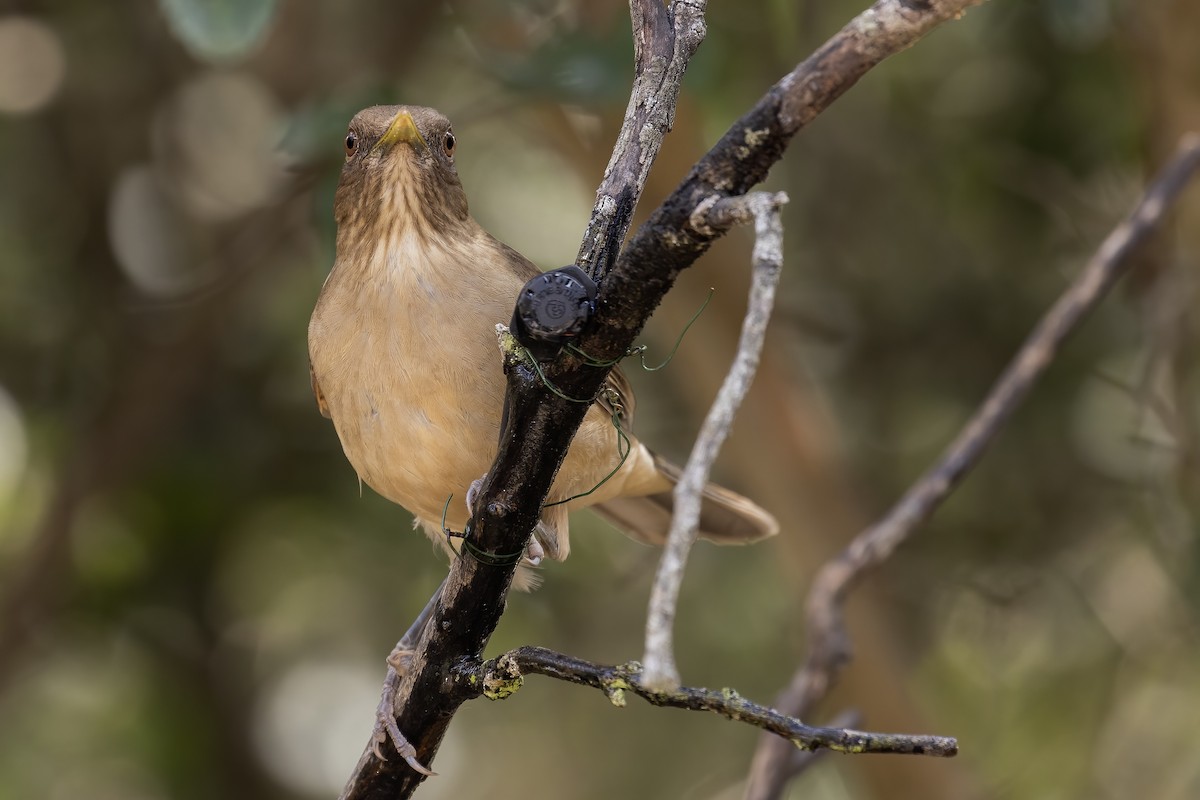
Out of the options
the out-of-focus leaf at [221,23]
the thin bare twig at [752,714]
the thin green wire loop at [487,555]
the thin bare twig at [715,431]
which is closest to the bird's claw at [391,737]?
the thin green wire loop at [487,555]

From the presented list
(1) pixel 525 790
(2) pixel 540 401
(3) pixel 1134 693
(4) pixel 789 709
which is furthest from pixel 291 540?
(2) pixel 540 401

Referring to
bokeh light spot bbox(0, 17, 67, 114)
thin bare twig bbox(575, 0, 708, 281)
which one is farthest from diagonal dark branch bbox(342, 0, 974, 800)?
bokeh light spot bbox(0, 17, 67, 114)

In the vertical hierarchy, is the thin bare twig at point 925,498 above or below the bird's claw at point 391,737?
above

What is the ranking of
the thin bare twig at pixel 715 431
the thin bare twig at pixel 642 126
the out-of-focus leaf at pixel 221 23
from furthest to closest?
1. the out-of-focus leaf at pixel 221 23
2. the thin bare twig at pixel 642 126
3. the thin bare twig at pixel 715 431

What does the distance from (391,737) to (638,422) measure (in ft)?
11.6

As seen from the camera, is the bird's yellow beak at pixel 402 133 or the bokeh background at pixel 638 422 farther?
the bokeh background at pixel 638 422

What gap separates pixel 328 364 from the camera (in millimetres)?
3201

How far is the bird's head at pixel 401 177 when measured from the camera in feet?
10.9

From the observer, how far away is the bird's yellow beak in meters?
3.34

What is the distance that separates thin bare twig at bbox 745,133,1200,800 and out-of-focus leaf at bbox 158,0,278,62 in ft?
7.07

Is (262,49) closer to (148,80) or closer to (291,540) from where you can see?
(148,80)

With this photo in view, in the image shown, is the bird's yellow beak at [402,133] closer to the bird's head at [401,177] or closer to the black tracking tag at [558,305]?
the bird's head at [401,177]

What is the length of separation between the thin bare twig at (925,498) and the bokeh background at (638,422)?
102 cm

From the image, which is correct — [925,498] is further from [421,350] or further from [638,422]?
[638,422]
